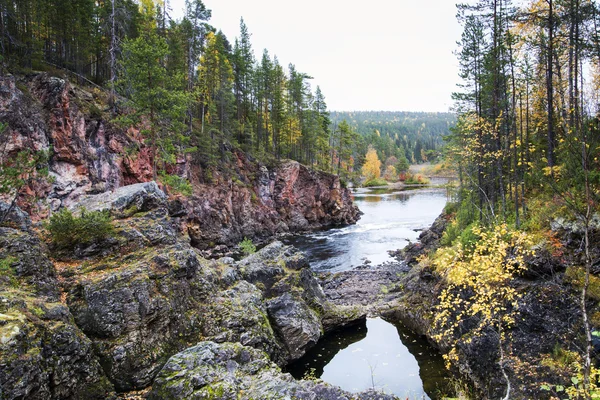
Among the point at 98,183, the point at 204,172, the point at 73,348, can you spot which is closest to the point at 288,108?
the point at 204,172

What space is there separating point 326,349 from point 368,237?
2677 centimetres

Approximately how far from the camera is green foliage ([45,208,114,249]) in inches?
413

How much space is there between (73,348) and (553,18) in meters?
19.2

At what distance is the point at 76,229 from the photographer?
1065 cm

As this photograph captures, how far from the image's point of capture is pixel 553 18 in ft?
43.6

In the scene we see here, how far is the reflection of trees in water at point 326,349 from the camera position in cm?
1334

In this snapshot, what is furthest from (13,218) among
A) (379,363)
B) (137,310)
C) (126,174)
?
(126,174)

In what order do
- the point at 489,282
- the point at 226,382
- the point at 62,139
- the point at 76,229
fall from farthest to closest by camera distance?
the point at 62,139 < the point at 489,282 < the point at 76,229 < the point at 226,382

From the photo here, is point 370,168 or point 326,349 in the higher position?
point 370,168

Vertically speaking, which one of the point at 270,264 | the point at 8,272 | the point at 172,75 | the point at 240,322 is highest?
the point at 172,75

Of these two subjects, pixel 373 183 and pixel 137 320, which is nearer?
pixel 137 320

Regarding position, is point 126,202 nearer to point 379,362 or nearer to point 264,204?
point 379,362

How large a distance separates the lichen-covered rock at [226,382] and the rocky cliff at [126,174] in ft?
21.5

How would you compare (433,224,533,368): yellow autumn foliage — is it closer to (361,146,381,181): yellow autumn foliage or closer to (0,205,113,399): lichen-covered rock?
(0,205,113,399): lichen-covered rock
